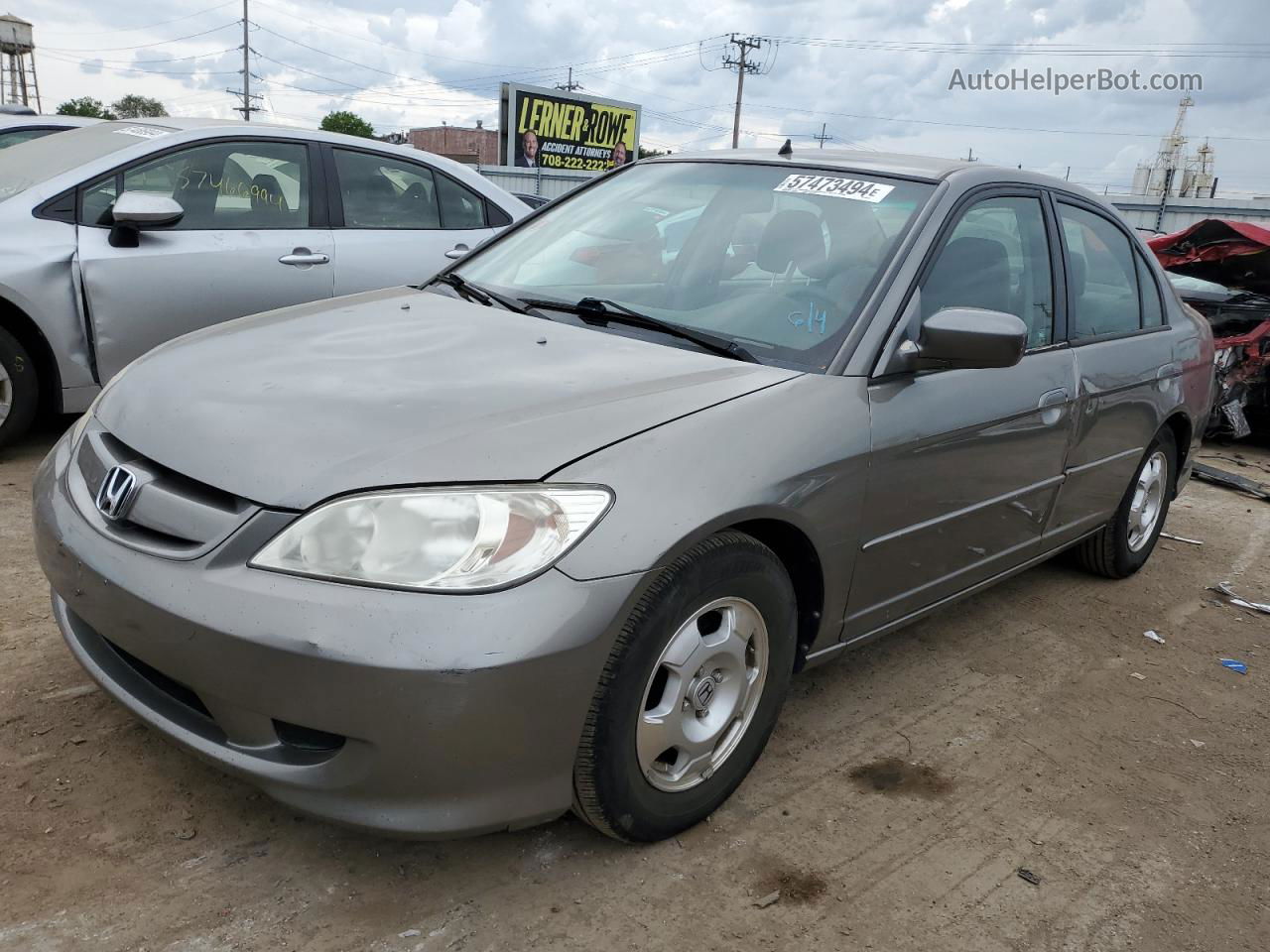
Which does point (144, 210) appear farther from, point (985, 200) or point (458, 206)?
point (985, 200)

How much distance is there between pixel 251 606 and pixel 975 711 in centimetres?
234

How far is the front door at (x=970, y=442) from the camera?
9.20ft

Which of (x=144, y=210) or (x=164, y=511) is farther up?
(x=144, y=210)

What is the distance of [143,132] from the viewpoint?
511cm

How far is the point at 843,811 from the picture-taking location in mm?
2672

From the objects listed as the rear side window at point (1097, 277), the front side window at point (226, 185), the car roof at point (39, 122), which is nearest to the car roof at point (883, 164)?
the rear side window at point (1097, 277)

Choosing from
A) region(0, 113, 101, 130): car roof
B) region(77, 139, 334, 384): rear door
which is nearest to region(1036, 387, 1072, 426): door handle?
region(77, 139, 334, 384): rear door

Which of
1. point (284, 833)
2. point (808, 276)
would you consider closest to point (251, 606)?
point (284, 833)

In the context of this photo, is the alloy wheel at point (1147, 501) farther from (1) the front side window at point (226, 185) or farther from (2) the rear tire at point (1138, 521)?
(1) the front side window at point (226, 185)

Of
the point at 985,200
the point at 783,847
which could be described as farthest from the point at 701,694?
the point at 985,200

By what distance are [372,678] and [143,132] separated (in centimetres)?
431

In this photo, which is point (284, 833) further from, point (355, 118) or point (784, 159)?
point (355, 118)

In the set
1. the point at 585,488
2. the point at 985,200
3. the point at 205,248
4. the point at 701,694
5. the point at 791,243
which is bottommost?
the point at 701,694

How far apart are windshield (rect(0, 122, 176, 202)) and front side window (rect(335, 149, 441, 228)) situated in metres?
0.89
